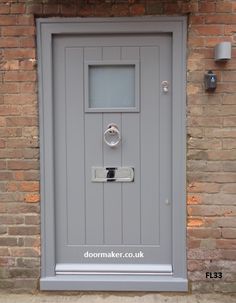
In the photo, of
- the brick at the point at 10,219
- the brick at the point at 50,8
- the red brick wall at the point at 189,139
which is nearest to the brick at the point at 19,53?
the red brick wall at the point at 189,139

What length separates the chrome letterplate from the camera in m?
3.75

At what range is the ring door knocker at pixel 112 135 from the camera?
3698 millimetres

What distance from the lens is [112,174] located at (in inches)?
148

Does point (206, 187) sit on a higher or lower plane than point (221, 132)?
lower

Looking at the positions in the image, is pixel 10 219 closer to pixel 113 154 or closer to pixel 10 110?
pixel 10 110

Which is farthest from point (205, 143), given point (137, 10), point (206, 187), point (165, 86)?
point (137, 10)

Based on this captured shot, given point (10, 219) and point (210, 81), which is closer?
point (210, 81)

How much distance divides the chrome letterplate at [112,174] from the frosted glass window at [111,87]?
1.83 ft

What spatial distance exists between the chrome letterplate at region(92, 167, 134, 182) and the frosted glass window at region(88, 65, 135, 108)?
56 centimetres

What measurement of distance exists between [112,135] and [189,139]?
0.67 m

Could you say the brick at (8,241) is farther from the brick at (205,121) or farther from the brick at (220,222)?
the brick at (205,121)

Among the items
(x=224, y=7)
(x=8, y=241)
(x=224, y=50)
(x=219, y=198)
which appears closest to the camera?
(x=224, y=50)

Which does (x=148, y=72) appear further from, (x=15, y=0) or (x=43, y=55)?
(x=15, y=0)

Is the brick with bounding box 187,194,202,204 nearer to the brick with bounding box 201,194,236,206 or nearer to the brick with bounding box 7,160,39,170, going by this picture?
the brick with bounding box 201,194,236,206
